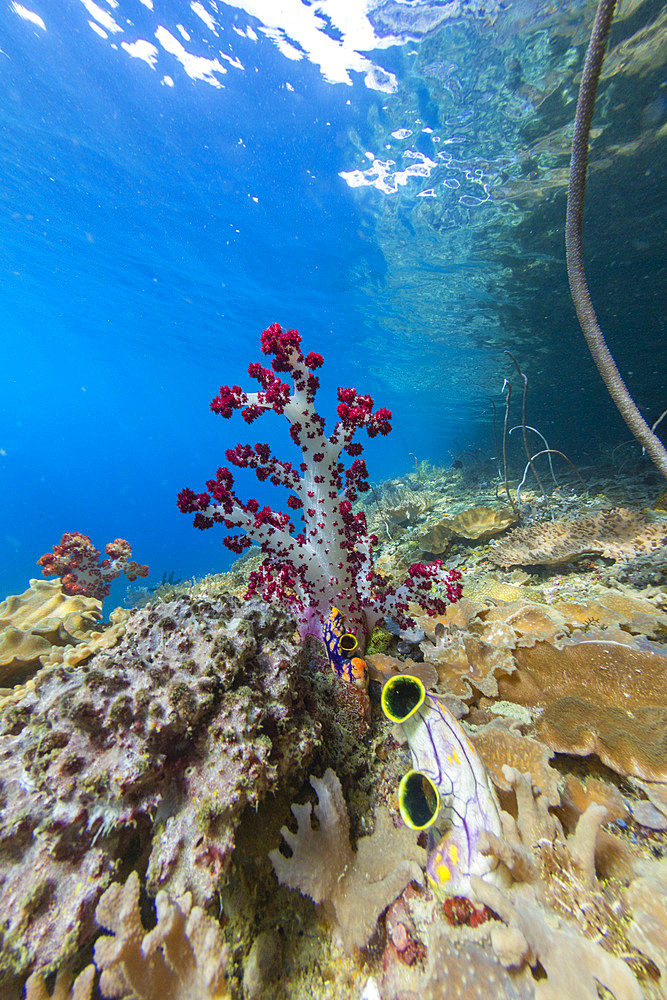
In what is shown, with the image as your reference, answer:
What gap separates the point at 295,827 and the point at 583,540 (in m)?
4.32

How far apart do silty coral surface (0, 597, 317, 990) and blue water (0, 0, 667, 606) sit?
40.9 ft

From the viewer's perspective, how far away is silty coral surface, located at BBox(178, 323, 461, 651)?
8.57 feet

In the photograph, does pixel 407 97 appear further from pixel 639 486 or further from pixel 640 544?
pixel 640 544

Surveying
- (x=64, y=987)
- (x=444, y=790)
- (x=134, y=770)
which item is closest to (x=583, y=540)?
(x=444, y=790)

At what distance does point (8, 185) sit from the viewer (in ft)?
47.6

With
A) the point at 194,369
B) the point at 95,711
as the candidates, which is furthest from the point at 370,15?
the point at 194,369

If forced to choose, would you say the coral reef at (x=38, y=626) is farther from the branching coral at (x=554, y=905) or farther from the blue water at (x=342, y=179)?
the blue water at (x=342, y=179)

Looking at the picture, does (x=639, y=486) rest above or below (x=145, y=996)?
above

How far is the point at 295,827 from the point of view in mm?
1616

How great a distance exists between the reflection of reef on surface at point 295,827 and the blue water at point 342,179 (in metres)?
12.0

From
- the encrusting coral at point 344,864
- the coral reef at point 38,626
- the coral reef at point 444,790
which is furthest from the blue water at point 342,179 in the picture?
the coral reef at point 38,626

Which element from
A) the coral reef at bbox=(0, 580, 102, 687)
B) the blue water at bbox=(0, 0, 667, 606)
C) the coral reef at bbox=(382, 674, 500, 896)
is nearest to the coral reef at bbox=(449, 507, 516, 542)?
the coral reef at bbox=(382, 674, 500, 896)

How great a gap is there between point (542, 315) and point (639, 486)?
1040 centimetres

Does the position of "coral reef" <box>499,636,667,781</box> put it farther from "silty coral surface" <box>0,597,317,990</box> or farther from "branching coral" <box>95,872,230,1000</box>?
"branching coral" <box>95,872,230,1000</box>
